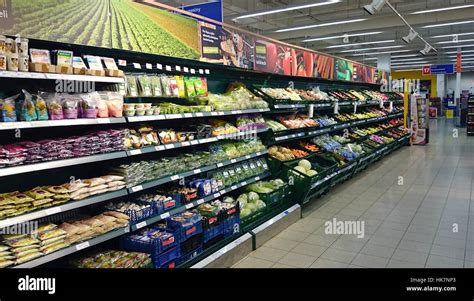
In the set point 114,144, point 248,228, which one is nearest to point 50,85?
point 114,144

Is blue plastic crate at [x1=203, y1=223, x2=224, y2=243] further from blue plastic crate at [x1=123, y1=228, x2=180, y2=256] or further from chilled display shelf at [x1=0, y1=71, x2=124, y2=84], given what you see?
chilled display shelf at [x1=0, y1=71, x2=124, y2=84]

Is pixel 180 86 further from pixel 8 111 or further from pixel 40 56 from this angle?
pixel 8 111

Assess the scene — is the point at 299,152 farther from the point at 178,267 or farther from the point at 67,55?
the point at 67,55

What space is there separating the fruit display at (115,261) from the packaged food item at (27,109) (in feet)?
3.90

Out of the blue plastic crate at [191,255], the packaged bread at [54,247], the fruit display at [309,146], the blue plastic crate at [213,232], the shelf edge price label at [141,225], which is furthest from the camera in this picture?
the fruit display at [309,146]

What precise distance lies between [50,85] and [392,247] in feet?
12.7

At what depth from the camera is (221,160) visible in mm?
4340

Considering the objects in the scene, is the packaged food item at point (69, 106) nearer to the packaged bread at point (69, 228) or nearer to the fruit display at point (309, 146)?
the packaged bread at point (69, 228)

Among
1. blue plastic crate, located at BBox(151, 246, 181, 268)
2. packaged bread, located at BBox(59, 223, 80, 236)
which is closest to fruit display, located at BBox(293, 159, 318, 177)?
blue plastic crate, located at BBox(151, 246, 181, 268)

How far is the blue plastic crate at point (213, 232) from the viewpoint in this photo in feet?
11.9

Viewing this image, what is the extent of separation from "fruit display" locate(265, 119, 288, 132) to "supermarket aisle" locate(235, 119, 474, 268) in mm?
1312

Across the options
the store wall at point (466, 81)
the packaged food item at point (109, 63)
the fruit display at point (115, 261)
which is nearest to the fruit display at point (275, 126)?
the packaged food item at point (109, 63)

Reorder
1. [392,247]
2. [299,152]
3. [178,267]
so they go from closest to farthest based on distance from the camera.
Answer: [178,267]
[392,247]
[299,152]

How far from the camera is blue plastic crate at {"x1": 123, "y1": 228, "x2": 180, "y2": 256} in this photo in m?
3.06
